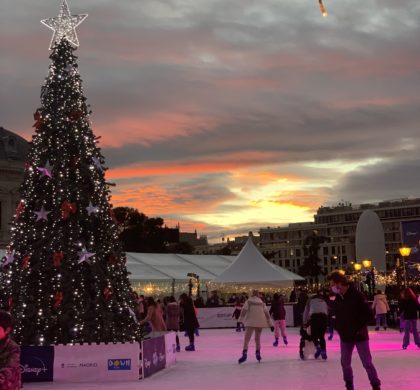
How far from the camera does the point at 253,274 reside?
39500 millimetres

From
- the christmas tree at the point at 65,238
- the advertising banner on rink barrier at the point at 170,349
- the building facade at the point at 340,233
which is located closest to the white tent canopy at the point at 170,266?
the advertising banner on rink barrier at the point at 170,349

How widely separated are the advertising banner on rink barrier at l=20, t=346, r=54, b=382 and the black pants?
589 centimetres

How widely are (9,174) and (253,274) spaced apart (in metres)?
43.1

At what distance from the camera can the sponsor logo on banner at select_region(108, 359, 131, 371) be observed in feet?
45.9

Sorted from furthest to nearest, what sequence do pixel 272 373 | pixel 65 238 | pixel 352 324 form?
pixel 65 238 → pixel 272 373 → pixel 352 324

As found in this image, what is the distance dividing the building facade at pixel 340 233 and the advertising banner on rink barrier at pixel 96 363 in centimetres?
15288

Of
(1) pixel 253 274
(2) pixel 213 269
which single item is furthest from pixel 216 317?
(2) pixel 213 269

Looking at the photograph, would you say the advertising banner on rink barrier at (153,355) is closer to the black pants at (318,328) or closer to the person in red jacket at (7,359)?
the black pants at (318,328)

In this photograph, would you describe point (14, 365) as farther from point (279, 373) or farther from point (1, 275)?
point (1, 275)

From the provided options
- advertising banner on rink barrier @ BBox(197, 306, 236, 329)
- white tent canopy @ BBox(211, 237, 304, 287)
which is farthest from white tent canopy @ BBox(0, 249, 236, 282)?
white tent canopy @ BBox(211, 237, 304, 287)

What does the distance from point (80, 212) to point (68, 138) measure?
1516mm

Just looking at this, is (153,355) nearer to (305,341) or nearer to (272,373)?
(272,373)

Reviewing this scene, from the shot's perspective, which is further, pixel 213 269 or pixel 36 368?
pixel 213 269

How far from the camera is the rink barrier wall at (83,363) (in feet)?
45.3
